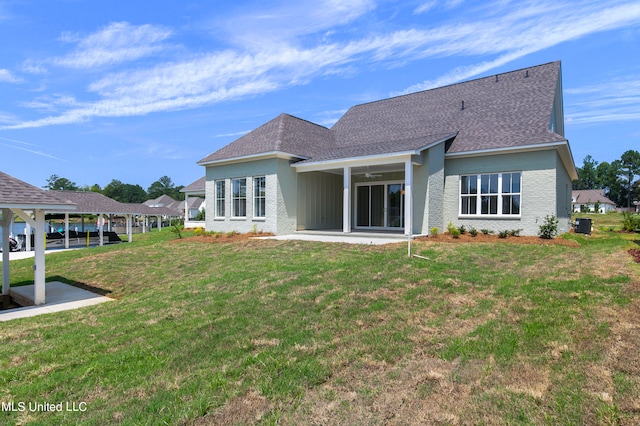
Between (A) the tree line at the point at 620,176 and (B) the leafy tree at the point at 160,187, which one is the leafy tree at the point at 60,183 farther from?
(A) the tree line at the point at 620,176

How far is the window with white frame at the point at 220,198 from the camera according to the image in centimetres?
1862

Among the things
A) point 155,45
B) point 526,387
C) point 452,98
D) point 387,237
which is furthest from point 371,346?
point 452,98

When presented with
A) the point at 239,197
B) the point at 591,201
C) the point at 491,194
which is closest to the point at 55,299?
the point at 239,197

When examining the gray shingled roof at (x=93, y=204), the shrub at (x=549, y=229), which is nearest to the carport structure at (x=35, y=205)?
the shrub at (x=549, y=229)

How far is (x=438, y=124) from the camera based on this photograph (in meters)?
18.0

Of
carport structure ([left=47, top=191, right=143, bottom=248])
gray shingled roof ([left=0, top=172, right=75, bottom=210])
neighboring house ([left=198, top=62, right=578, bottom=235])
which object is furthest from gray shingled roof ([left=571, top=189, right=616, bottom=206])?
gray shingled roof ([left=0, top=172, right=75, bottom=210])

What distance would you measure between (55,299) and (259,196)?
9.15 meters

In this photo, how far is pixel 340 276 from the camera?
25.9 feet

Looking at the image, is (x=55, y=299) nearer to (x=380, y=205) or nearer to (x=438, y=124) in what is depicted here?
(x=380, y=205)

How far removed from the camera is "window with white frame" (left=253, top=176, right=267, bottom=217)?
1669 cm

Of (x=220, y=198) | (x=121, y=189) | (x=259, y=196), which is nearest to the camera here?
(x=259, y=196)

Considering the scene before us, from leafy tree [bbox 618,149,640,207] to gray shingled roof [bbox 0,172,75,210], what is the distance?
124 meters

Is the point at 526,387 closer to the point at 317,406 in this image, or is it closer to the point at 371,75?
the point at 317,406

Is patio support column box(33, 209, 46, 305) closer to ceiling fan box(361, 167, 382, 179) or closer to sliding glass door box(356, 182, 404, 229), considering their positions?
ceiling fan box(361, 167, 382, 179)
